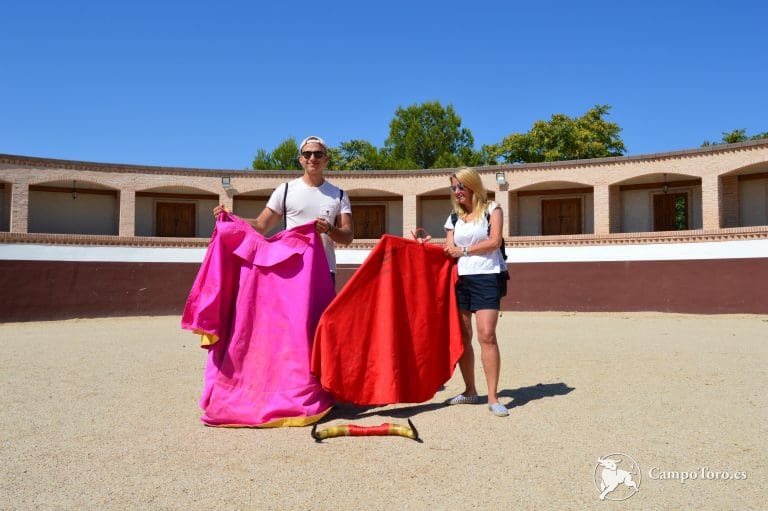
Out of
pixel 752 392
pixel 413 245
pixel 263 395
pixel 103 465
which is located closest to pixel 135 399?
pixel 263 395

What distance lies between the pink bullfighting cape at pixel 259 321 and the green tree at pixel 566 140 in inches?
1102

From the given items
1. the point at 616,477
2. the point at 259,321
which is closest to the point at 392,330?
the point at 259,321

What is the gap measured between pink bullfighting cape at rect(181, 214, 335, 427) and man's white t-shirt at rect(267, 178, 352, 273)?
97 millimetres

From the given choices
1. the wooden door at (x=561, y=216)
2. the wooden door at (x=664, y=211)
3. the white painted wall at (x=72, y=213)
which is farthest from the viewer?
the wooden door at (x=561, y=216)

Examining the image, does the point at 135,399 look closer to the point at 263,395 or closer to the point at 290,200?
the point at 263,395

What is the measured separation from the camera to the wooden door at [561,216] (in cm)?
2136

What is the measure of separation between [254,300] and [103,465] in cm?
142

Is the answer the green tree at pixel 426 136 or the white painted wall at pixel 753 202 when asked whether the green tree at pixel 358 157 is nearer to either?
the green tree at pixel 426 136

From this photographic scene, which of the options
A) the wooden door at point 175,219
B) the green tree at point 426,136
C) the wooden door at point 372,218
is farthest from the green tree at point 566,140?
the wooden door at point 175,219

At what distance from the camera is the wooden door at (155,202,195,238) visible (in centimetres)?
2117

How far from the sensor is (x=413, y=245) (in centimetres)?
439

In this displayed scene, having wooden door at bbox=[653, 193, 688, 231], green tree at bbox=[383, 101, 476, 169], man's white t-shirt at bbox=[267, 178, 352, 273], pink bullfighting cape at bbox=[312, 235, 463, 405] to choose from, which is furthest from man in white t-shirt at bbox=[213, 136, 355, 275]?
green tree at bbox=[383, 101, 476, 169]

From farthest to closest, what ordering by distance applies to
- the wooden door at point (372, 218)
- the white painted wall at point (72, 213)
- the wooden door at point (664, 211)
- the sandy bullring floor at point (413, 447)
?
the wooden door at point (372, 218)
the wooden door at point (664, 211)
the white painted wall at point (72, 213)
the sandy bullring floor at point (413, 447)

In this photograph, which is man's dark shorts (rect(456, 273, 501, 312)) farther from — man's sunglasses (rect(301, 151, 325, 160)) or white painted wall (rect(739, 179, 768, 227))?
white painted wall (rect(739, 179, 768, 227))
